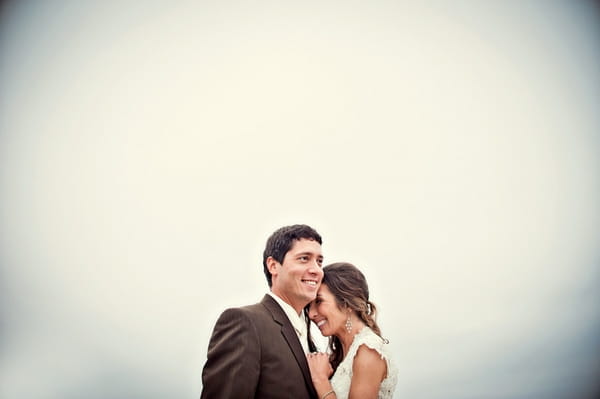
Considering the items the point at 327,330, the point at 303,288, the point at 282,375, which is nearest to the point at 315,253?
the point at 303,288

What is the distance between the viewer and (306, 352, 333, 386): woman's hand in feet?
11.8

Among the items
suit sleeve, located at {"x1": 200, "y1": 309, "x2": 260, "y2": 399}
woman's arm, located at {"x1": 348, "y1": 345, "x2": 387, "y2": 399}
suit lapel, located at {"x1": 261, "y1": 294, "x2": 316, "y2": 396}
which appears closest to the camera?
suit sleeve, located at {"x1": 200, "y1": 309, "x2": 260, "y2": 399}

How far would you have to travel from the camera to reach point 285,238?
4.19 metres

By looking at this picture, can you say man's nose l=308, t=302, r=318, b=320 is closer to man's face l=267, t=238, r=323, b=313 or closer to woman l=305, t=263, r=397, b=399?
woman l=305, t=263, r=397, b=399

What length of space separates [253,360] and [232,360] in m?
0.16

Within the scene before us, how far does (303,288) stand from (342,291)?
0.78m

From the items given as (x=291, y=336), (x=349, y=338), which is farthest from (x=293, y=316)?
(x=349, y=338)

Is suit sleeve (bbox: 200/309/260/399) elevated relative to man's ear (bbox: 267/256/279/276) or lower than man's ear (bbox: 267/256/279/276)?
lower

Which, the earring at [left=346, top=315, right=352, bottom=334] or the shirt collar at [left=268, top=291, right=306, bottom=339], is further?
the earring at [left=346, top=315, right=352, bottom=334]

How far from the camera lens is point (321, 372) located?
363 centimetres

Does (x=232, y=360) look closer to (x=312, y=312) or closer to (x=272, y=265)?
(x=272, y=265)

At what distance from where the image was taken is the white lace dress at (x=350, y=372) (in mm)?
3973

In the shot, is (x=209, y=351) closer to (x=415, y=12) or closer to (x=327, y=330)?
(x=327, y=330)

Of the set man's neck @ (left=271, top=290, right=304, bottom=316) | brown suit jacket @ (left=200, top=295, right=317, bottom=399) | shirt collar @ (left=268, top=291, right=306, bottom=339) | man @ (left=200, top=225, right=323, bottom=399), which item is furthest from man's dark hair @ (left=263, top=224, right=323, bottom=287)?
brown suit jacket @ (left=200, top=295, right=317, bottom=399)
